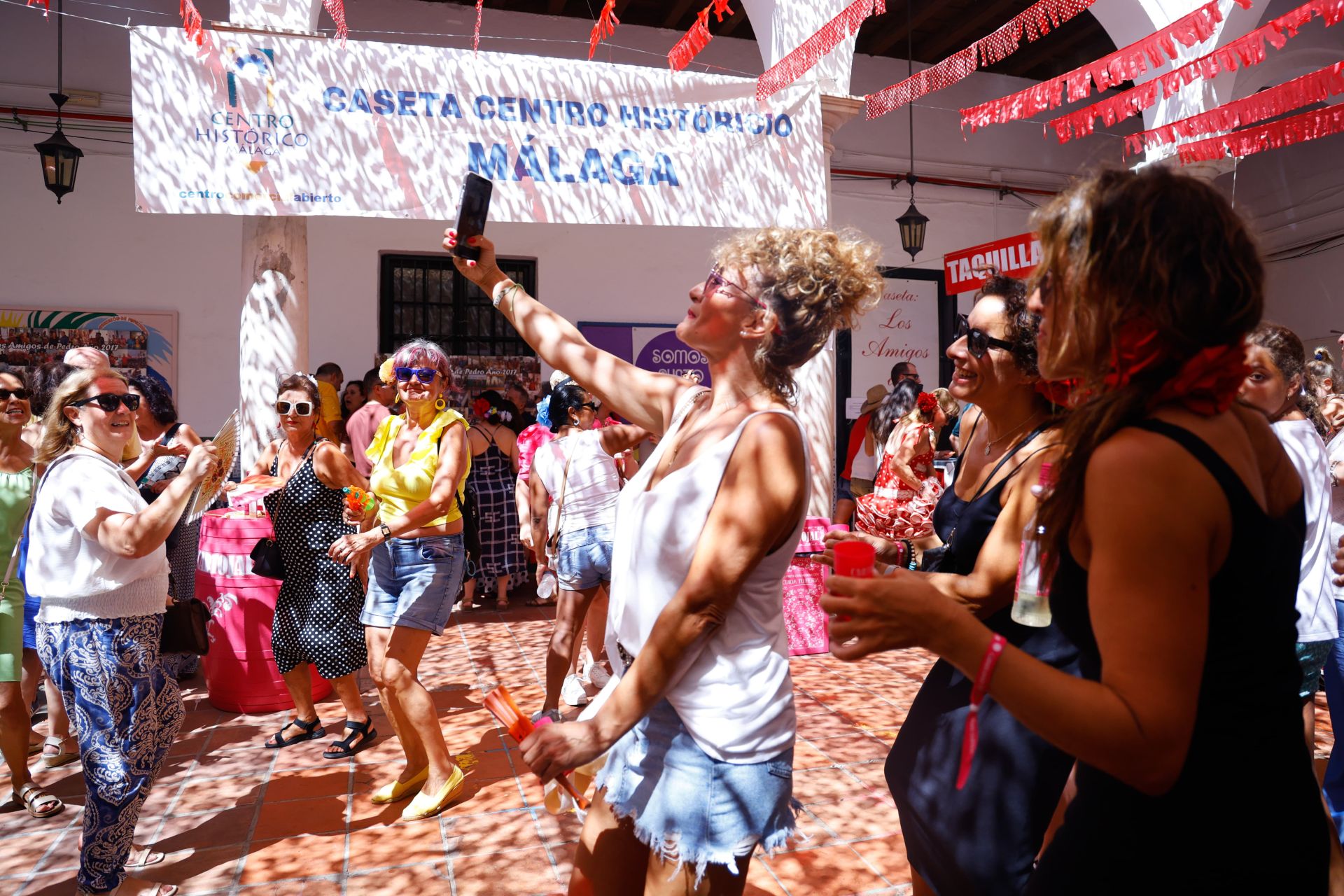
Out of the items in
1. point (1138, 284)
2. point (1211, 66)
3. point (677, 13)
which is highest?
point (677, 13)

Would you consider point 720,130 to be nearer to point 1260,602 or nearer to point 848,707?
point 848,707

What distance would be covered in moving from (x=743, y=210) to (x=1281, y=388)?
3.74m

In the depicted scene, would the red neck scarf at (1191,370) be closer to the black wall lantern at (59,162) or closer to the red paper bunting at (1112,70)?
the red paper bunting at (1112,70)

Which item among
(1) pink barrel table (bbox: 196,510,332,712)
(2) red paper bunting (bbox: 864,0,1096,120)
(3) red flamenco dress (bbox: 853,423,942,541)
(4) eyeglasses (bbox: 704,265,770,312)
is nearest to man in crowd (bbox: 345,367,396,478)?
(1) pink barrel table (bbox: 196,510,332,712)

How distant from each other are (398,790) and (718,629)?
2888 millimetres

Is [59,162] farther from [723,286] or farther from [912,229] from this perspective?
[912,229]

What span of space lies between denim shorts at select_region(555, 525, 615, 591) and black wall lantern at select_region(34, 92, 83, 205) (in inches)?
265

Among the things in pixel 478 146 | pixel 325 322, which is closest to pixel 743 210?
pixel 478 146

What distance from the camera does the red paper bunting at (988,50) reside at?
5141 millimetres

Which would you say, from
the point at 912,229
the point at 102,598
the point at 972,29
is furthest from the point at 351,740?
the point at 972,29

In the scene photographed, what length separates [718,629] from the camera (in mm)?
1776

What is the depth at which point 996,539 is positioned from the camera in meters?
1.98

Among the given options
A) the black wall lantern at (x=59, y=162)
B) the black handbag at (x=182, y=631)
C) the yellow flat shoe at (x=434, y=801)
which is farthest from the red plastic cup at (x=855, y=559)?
the black wall lantern at (x=59, y=162)

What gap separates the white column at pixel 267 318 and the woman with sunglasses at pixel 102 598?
2985 mm
